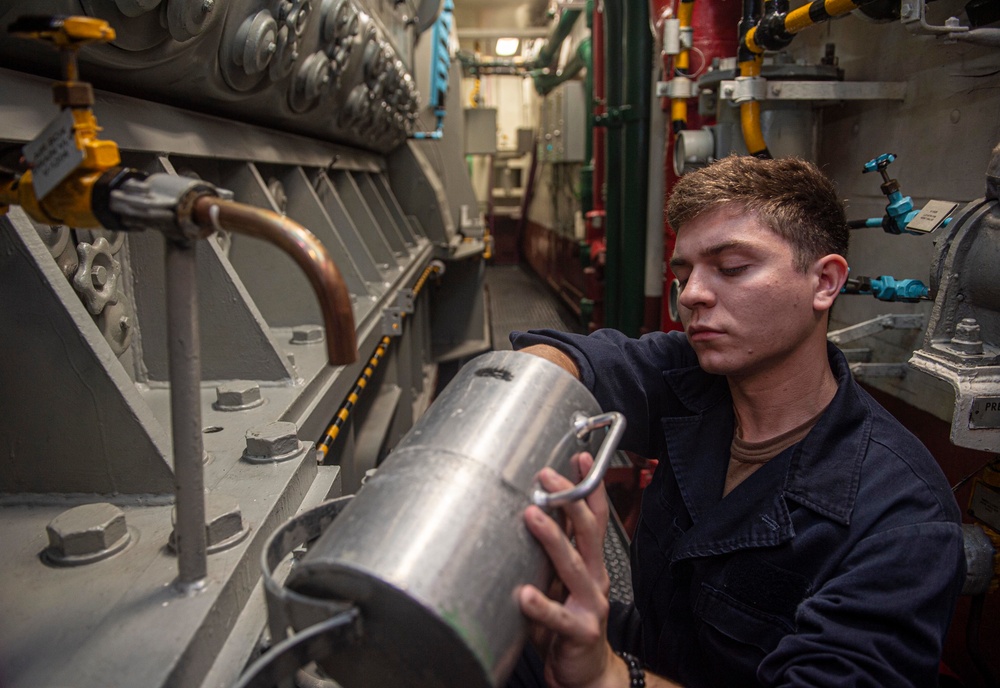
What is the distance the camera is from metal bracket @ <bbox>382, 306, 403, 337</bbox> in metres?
2.46

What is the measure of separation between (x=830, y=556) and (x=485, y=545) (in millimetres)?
687

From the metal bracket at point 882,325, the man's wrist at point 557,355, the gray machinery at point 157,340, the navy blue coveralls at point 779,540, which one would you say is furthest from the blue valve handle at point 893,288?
the gray machinery at point 157,340

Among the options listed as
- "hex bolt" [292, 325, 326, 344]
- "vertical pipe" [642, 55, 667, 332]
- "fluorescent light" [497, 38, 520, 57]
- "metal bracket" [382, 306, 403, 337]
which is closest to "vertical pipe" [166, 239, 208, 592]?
"hex bolt" [292, 325, 326, 344]

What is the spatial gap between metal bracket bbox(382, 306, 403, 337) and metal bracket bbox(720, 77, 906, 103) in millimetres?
1393

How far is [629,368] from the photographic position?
Result: 1.42 meters

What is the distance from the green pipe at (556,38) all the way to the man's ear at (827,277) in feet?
21.8

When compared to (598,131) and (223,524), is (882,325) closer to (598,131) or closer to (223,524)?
(223,524)

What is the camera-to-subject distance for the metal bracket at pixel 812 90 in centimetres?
215

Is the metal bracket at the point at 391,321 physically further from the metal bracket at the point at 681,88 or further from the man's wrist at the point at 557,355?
the metal bracket at the point at 681,88

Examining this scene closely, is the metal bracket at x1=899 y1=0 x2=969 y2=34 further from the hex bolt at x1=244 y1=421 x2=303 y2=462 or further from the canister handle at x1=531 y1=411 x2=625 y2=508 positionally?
the hex bolt at x1=244 y1=421 x2=303 y2=462

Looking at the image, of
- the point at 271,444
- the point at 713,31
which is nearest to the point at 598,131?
the point at 713,31

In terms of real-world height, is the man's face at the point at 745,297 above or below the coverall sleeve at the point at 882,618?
above

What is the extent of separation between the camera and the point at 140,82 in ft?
4.92

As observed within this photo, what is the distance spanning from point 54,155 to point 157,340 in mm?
879
